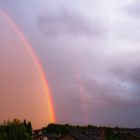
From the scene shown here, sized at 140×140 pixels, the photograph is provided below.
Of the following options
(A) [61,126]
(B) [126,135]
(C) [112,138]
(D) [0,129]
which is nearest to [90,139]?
(B) [126,135]

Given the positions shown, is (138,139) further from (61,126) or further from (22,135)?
(61,126)

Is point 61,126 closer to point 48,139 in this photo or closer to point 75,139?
point 48,139

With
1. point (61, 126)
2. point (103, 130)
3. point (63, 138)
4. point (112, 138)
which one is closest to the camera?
point (112, 138)

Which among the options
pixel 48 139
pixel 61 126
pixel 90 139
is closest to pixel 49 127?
pixel 61 126

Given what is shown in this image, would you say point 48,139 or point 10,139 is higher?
point 48,139

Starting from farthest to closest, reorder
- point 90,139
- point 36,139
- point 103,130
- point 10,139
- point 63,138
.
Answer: point 36,139 < point 90,139 < point 63,138 < point 103,130 < point 10,139

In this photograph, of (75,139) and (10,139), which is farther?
(75,139)

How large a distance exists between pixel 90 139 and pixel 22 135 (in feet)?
152

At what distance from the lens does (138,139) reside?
88500mm

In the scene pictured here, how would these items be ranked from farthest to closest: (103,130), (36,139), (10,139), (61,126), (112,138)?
(61,126), (36,139), (103,130), (112,138), (10,139)

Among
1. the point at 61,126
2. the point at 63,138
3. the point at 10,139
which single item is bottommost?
the point at 10,139

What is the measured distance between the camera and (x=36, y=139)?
116m

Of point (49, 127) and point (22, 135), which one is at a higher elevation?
point (49, 127)

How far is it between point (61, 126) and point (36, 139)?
52744mm
